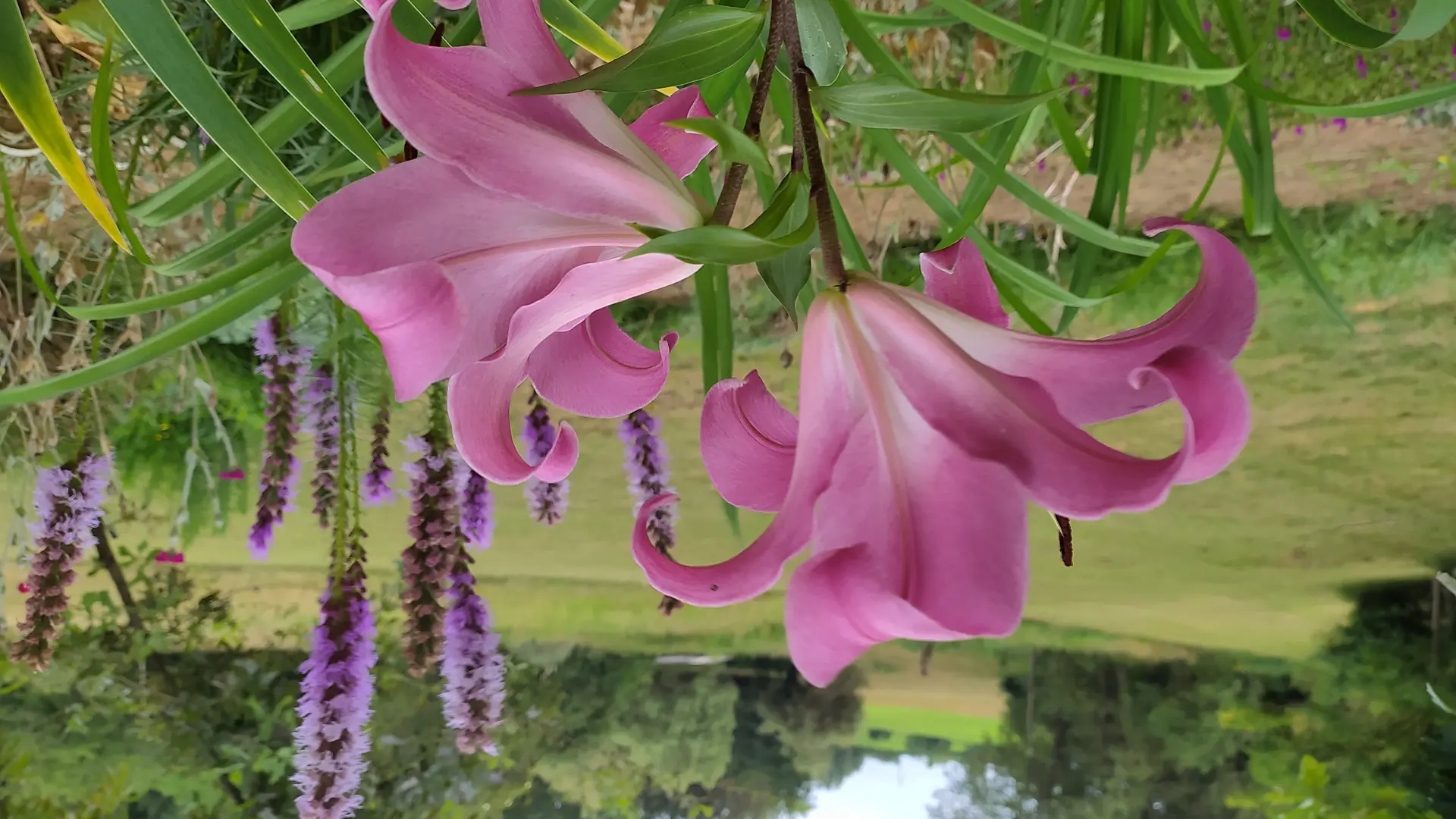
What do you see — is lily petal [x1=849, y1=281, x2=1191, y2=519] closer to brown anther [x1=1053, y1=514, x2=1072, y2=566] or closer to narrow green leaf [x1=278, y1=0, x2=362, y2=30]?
brown anther [x1=1053, y1=514, x2=1072, y2=566]

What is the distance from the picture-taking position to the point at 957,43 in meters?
0.78

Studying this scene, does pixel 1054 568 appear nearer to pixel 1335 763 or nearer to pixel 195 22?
pixel 1335 763

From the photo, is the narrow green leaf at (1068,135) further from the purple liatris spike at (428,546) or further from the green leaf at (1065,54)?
the purple liatris spike at (428,546)

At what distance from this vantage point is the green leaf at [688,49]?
17cm

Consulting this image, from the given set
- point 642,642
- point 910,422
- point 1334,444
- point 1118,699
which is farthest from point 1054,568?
point 910,422

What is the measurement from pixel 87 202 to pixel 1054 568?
3.28 feet

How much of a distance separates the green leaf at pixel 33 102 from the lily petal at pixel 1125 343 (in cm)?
29

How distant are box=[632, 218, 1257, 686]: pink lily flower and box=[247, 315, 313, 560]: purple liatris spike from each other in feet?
2.70

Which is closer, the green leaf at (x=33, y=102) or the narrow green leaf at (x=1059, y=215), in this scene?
the green leaf at (x=33, y=102)

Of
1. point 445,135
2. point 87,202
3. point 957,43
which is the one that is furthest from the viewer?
point 957,43

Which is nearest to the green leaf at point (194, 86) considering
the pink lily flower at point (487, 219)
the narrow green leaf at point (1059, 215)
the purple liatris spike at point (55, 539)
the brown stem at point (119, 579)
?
the pink lily flower at point (487, 219)

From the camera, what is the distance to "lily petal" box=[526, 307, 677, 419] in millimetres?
212

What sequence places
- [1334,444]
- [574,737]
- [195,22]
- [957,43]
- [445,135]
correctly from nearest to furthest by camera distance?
[445,135], [195,22], [957,43], [1334,444], [574,737]

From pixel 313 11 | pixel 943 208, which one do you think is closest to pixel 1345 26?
pixel 943 208
